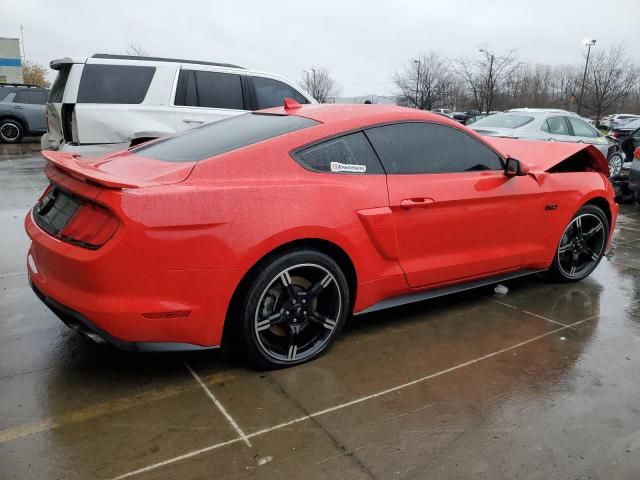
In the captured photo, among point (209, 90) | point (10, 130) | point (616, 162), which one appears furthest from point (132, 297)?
point (10, 130)

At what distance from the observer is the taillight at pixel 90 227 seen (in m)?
2.56

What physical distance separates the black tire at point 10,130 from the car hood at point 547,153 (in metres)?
16.1

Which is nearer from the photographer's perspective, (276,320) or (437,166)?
(276,320)

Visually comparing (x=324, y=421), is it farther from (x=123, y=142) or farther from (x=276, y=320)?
(x=123, y=142)

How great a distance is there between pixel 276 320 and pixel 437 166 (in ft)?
5.05

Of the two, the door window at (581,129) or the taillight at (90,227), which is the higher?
the door window at (581,129)

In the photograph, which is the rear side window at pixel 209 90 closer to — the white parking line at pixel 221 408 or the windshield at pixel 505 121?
the white parking line at pixel 221 408

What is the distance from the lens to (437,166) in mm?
3652

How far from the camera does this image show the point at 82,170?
282cm

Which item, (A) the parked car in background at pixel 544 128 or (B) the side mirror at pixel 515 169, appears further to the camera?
(A) the parked car in background at pixel 544 128

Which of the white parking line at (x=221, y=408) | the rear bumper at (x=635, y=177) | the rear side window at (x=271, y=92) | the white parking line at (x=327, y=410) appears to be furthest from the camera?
the rear bumper at (x=635, y=177)

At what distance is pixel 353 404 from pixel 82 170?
72.8 inches

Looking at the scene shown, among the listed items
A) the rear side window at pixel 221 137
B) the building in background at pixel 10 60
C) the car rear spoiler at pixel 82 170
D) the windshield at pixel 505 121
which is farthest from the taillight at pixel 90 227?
the building in background at pixel 10 60

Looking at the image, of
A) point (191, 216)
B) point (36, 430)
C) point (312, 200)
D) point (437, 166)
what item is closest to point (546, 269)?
point (437, 166)
